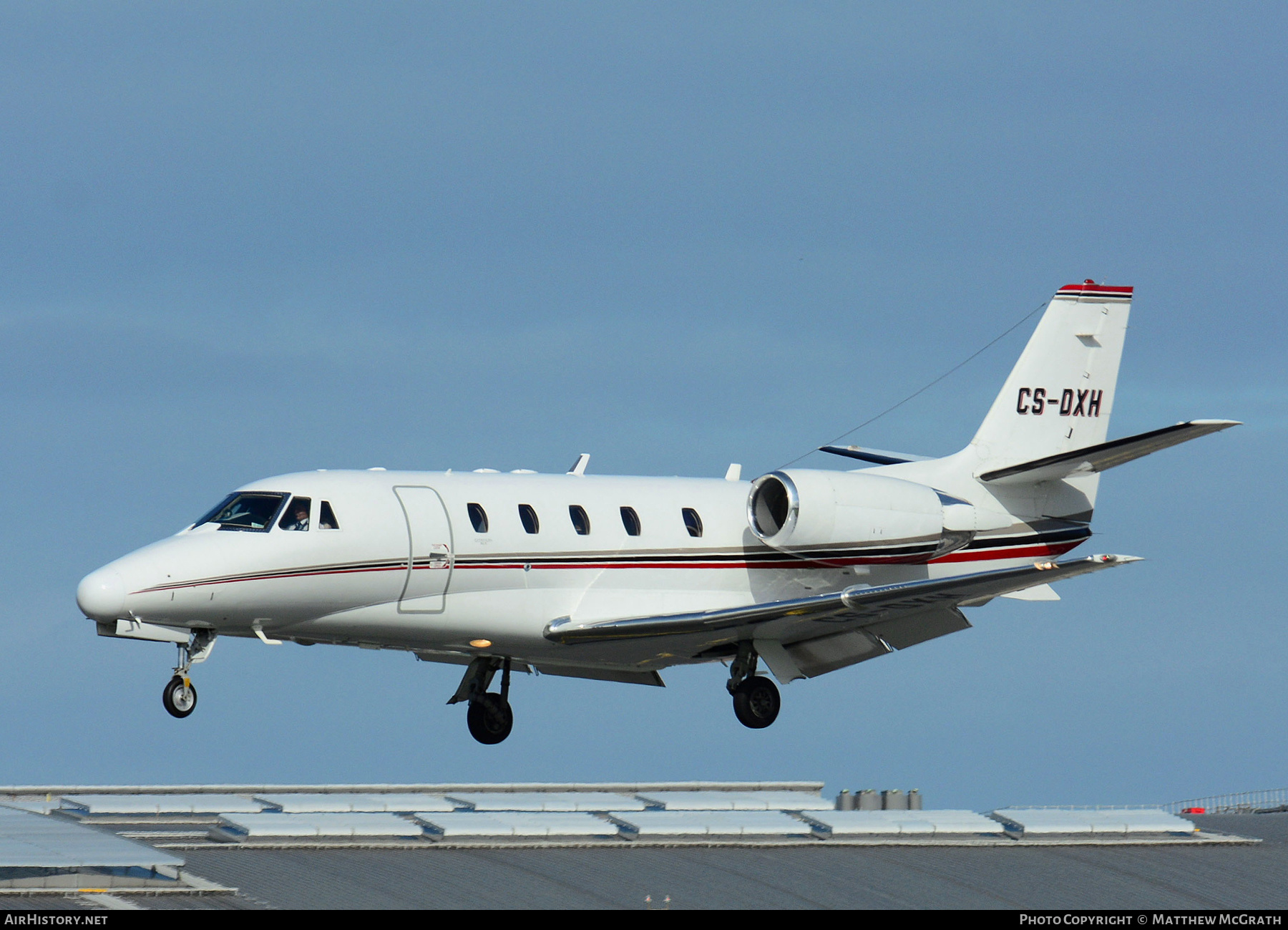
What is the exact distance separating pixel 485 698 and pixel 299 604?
551cm

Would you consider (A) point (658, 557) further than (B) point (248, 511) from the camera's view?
Yes

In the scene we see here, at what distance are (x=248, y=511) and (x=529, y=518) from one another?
4444mm

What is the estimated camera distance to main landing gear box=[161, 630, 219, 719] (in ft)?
93.6

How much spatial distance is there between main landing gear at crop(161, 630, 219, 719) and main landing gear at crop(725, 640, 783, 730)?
9.05 metres

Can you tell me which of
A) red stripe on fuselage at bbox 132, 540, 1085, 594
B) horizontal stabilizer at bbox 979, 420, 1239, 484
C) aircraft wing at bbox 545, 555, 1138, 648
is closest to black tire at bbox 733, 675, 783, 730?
aircraft wing at bbox 545, 555, 1138, 648

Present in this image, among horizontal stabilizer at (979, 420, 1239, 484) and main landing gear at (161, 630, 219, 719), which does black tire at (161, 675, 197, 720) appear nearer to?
main landing gear at (161, 630, 219, 719)

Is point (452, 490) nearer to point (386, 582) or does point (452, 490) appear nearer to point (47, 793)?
point (386, 582)

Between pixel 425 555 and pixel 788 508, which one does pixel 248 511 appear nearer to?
pixel 425 555

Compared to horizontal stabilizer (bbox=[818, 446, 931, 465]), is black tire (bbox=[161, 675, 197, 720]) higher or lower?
Result: lower

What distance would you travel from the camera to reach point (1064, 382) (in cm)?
3678

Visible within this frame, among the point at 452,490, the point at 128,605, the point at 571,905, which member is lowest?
the point at 571,905

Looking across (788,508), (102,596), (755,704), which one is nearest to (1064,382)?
(788,508)

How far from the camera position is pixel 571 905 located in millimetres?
25656
